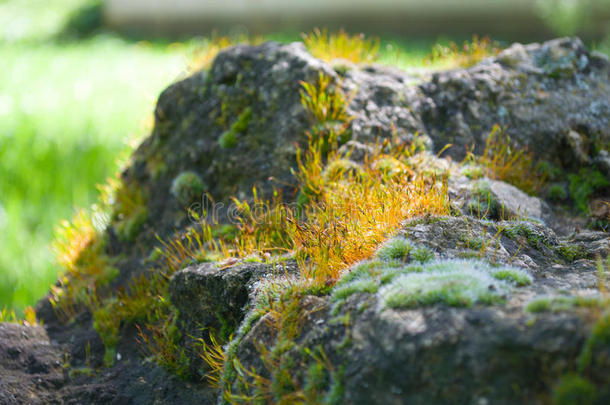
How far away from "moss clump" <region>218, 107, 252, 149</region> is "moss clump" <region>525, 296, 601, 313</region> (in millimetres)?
4229

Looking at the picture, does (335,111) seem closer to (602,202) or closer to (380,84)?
(380,84)

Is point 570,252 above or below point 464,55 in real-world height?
below

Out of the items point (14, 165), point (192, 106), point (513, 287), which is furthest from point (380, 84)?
point (14, 165)

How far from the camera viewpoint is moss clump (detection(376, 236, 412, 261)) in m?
3.86

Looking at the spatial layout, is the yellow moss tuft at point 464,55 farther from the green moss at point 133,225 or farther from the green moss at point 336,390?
the green moss at point 336,390

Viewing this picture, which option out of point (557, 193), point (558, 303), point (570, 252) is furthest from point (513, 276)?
point (557, 193)

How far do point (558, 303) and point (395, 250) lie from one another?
4.30ft

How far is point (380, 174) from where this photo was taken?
17.9 ft

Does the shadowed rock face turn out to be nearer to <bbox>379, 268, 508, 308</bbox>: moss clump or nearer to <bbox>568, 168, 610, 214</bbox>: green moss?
<bbox>379, 268, 508, 308</bbox>: moss clump

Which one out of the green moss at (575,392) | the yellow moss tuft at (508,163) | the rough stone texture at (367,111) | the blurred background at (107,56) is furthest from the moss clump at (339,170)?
the green moss at (575,392)

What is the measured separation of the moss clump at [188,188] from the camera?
242 inches

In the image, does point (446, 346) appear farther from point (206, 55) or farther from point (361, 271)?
point (206, 55)

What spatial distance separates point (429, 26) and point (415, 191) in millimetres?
15379

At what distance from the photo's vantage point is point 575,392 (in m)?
2.38
